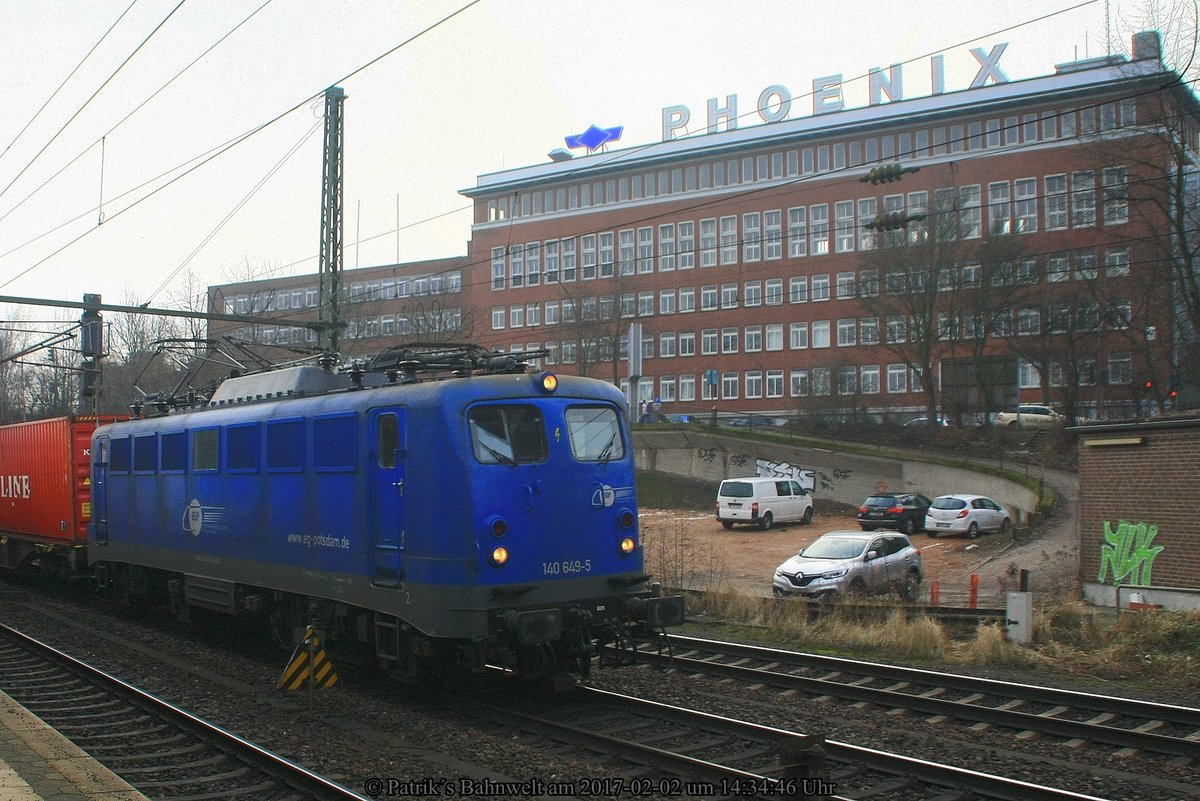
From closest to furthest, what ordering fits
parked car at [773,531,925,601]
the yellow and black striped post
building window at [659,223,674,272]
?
the yellow and black striped post
parked car at [773,531,925,601]
building window at [659,223,674,272]

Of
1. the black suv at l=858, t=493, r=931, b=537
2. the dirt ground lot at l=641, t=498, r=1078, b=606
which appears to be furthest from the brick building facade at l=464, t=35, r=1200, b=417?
the dirt ground lot at l=641, t=498, r=1078, b=606

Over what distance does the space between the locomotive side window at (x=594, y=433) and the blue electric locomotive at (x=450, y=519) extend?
2 centimetres

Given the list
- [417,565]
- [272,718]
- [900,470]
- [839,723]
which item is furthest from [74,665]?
[900,470]

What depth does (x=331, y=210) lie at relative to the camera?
21.7 m

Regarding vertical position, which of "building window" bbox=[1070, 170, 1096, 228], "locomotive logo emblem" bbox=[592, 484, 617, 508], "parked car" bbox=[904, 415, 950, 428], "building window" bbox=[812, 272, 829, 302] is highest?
"building window" bbox=[1070, 170, 1096, 228]

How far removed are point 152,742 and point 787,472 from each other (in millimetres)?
38564

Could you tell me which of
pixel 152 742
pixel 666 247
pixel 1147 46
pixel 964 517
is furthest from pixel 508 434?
pixel 666 247

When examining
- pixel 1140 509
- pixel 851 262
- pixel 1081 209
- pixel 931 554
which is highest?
pixel 1081 209

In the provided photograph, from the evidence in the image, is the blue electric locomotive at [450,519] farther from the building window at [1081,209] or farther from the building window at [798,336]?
the building window at [798,336]

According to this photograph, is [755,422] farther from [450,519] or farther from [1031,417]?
[450,519]

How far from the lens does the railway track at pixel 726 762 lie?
24.4 ft

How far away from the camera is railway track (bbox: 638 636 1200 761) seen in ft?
31.6

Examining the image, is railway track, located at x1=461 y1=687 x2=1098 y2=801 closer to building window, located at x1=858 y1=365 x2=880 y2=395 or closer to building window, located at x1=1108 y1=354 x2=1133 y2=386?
building window, located at x1=1108 y1=354 x2=1133 y2=386

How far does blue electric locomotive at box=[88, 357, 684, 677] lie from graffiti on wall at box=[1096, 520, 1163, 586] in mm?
12447
